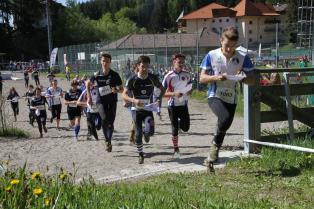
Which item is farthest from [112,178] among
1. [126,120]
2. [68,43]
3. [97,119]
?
[68,43]

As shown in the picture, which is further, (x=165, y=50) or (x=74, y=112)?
(x=165, y=50)

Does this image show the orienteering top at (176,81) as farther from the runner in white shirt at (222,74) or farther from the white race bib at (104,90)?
the runner in white shirt at (222,74)

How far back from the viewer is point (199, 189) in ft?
21.1

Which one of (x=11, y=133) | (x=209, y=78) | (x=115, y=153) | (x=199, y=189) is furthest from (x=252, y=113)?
(x=11, y=133)

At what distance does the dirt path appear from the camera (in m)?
8.88

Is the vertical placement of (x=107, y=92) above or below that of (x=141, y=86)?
below

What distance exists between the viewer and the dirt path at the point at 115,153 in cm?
888

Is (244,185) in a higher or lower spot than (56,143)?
higher

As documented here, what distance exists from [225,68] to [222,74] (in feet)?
0.46

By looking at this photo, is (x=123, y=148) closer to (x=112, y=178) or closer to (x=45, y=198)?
(x=112, y=178)

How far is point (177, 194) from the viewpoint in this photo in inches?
202

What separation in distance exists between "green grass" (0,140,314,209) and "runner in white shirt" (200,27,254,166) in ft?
2.16

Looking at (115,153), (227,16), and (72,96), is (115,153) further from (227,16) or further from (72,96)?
(227,16)

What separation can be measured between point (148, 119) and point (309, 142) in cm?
285
